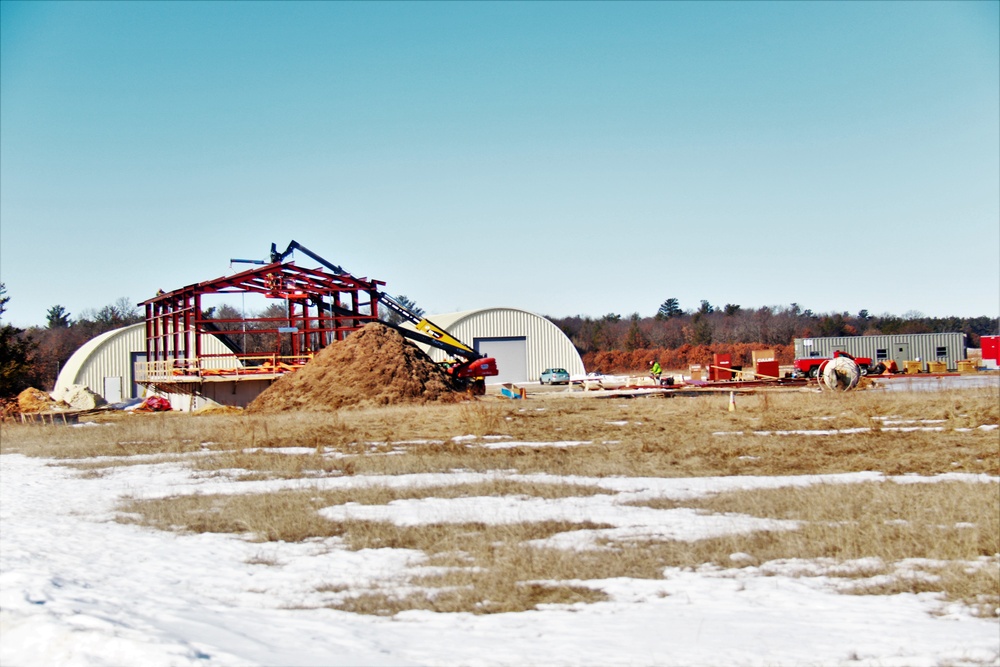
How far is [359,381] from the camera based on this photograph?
32250mm

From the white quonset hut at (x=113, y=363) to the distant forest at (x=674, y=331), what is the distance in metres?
17.9

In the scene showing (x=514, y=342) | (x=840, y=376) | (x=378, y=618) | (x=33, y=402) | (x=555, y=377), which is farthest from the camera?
(x=514, y=342)

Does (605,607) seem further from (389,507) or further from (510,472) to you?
(510,472)

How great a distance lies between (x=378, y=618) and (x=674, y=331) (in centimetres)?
10948

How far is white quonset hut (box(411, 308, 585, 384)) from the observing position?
5962cm

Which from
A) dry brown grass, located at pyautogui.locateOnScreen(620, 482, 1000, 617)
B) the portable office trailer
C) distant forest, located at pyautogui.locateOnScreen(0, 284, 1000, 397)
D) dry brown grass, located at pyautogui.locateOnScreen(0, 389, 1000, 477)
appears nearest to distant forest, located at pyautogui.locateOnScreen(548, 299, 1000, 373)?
distant forest, located at pyautogui.locateOnScreen(0, 284, 1000, 397)

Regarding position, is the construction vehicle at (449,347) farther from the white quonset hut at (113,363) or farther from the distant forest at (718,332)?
the distant forest at (718,332)

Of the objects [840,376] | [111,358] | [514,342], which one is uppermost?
[514,342]

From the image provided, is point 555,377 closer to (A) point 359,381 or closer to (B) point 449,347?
(B) point 449,347

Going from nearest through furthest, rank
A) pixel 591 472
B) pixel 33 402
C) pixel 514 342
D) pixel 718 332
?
pixel 591 472 < pixel 33 402 < pixel 514 342 < pixel 718 332

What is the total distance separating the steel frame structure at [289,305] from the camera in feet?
118

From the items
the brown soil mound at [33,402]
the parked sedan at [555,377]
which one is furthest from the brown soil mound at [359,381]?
the parked sedan at [555,377]

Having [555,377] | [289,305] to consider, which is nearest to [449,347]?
[289,305]

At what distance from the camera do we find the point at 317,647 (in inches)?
243
